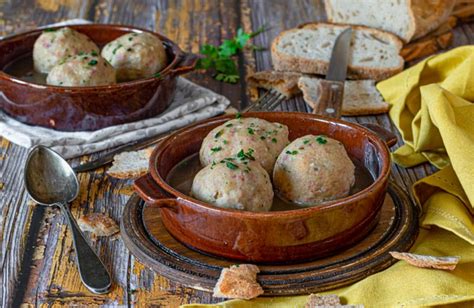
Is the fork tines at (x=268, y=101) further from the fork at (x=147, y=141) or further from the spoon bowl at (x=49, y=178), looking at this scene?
the spoon bowl at (x=49, y=178)

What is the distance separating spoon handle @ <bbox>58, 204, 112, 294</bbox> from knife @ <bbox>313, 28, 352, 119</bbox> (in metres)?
1.06

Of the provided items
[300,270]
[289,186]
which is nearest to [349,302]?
[300,270]

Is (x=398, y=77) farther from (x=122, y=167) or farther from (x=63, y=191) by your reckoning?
(x=63, y=191)

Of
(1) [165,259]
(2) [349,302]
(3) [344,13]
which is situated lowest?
(2) [349,302]

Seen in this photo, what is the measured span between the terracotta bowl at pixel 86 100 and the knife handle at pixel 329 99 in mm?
498

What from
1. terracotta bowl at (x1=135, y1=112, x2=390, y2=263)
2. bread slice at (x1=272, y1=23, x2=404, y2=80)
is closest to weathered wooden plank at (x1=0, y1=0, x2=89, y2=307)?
terracotta bowl at (x1=135, y1=112, x2=390, y2=263)

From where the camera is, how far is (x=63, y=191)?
2.46 metres

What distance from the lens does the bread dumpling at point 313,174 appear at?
2.07m

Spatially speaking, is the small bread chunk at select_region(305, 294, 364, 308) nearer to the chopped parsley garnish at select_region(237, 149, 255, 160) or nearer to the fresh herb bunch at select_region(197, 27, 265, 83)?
the chopped parsley garnish at select_region(237, 149, 255, 160)

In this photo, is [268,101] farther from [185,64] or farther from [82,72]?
[82,72]

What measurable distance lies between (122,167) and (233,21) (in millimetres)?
1646

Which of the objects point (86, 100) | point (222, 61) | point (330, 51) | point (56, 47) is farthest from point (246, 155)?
point (330, 51)

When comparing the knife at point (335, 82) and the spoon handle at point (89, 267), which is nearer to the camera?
the spoon handle at point (89, 267)

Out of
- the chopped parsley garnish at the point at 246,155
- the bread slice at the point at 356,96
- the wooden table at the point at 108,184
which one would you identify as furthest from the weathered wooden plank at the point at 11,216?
the bread slice at the point at 356,96
